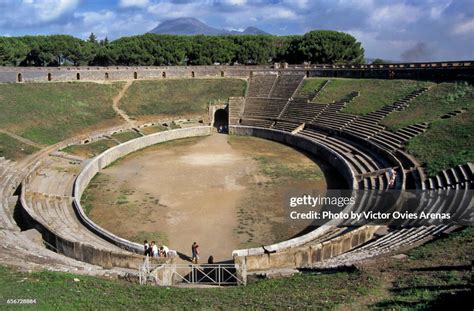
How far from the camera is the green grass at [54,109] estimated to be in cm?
3712

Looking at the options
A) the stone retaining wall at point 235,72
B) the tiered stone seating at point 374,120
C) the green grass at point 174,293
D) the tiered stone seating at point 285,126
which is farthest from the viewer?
the tiered stone seating at point 285,126

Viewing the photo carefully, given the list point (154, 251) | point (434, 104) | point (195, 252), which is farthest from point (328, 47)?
point (154, 251)

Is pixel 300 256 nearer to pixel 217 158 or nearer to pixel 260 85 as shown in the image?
pixel 217 158

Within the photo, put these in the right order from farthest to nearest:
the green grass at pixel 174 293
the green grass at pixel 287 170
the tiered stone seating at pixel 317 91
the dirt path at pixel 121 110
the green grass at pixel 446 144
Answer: the tiered stone seating at pixel 317 91 → the dirt path at pixel 121 110 → the green grass at pixel 287 170 → the green grass at pixel 446 144 → the green grass at pixel 174 293

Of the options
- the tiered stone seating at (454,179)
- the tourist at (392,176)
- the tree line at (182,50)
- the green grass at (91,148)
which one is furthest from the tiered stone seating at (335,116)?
the tree line at (182,50)

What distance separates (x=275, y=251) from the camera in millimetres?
17172

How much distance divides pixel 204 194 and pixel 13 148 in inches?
624

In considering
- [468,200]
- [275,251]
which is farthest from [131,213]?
[468,200]

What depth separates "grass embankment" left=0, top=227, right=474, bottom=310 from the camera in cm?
1070

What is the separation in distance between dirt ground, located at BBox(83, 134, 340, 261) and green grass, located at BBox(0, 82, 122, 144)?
746 cm

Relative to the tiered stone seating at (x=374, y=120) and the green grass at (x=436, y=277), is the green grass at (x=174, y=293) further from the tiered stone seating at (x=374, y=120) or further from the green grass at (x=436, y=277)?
the tiered stone seating at (x=374, y=120)

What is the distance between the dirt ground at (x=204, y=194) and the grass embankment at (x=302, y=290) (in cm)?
635

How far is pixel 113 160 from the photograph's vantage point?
3491 cm

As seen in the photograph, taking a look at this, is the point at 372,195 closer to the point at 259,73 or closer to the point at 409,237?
the point at 409,237
